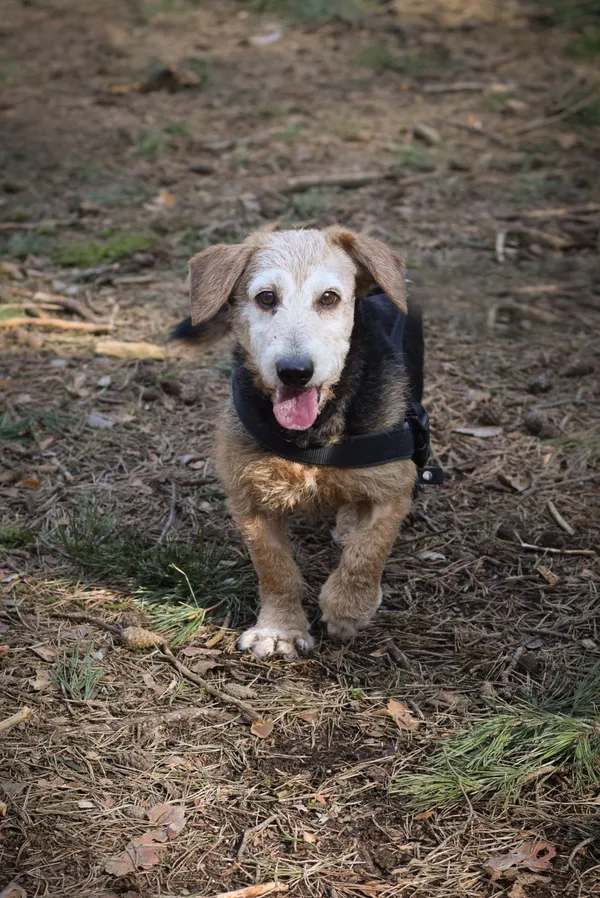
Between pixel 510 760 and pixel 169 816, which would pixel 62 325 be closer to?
pixel 169 816

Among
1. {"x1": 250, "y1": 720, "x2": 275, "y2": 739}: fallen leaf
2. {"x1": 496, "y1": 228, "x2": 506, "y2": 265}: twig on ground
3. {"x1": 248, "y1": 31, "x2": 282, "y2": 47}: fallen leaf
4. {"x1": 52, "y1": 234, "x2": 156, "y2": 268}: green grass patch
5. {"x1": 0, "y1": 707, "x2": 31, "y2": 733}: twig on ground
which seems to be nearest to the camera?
{"x1": 0, "y1": 707, "x2": 31, "y2": 733}: twig on ground

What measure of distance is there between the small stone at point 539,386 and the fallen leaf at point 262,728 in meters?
3.01

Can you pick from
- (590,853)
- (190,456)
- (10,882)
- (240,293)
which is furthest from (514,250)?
(10,882)

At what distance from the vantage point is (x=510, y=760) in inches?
112

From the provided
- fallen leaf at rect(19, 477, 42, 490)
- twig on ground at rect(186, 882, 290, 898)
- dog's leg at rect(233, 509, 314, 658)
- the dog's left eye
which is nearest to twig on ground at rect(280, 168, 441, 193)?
fallen leaf at rect(19, 477, 42, 490)

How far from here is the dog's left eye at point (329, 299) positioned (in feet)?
11.2

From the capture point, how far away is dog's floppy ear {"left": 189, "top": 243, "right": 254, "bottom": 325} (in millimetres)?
3473

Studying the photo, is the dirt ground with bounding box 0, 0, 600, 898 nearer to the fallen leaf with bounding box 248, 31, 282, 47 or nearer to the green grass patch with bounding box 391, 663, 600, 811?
the green grass patch with bounding box 391, 663, 600, 811

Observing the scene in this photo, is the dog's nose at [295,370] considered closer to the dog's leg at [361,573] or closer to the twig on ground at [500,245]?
the dog's leg at [361,573]

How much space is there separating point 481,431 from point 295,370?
217 centimetres

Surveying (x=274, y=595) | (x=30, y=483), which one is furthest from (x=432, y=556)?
(x=30, y=483)

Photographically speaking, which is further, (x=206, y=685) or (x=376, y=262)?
(x=376, y=262)

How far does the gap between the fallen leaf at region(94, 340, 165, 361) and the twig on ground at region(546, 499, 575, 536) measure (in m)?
2.66

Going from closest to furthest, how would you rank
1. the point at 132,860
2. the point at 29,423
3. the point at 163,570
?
the point at 132,860
the point at 163,570
the point at 29,423
